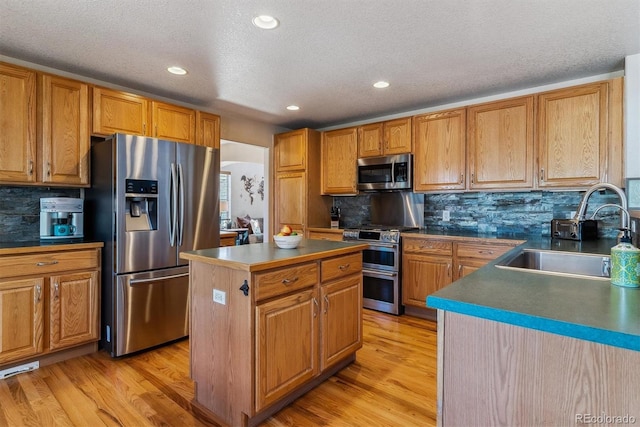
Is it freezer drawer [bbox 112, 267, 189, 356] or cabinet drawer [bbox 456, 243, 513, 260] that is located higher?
cabinet drawer [bbox 456, 243, 513, 260]

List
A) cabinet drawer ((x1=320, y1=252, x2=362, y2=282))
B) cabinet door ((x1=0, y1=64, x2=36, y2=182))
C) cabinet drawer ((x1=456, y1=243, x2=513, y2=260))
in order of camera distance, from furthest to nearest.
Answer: cabinet drawer ((x1=456, y1=243, x2=513, y2=260))
cabinet door ((x1=0, y1=64, x2=36, y2=182))
cabinet drawer ((x1=320, y1=252, x2=362, y2=282))

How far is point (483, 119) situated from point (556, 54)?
888 mm

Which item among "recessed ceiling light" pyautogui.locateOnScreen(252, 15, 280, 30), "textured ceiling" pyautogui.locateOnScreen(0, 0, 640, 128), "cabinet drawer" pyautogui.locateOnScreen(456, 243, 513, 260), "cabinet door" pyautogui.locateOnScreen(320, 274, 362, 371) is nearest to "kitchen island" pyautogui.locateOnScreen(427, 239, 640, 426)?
"cabinet door" pyautogui.locateOnScreen(320, 274, 362, 371)

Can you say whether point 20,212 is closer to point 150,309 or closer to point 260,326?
point 150,309

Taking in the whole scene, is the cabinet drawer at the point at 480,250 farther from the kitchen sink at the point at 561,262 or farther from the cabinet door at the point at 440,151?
the kitchen sink at the point at 561,262

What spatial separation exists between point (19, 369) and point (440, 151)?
4127mm

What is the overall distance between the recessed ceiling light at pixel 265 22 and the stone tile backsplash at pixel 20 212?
7.67 ft

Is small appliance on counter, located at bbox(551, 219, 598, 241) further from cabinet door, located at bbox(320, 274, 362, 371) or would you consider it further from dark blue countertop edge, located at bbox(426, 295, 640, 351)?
dark blue countertop edge, located at bbox(426, 295, 640, 351)

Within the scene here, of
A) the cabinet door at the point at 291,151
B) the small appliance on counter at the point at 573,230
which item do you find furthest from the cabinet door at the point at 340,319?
the cabinet door at the point at 291,151

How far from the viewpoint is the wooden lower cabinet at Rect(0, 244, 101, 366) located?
227cm

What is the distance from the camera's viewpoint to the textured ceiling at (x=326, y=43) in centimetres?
195

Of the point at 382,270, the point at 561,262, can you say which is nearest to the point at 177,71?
the point at 382,270

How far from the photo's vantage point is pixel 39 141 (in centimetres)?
256

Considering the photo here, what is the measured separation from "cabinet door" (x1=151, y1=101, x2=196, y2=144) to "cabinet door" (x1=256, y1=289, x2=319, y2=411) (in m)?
2.27
